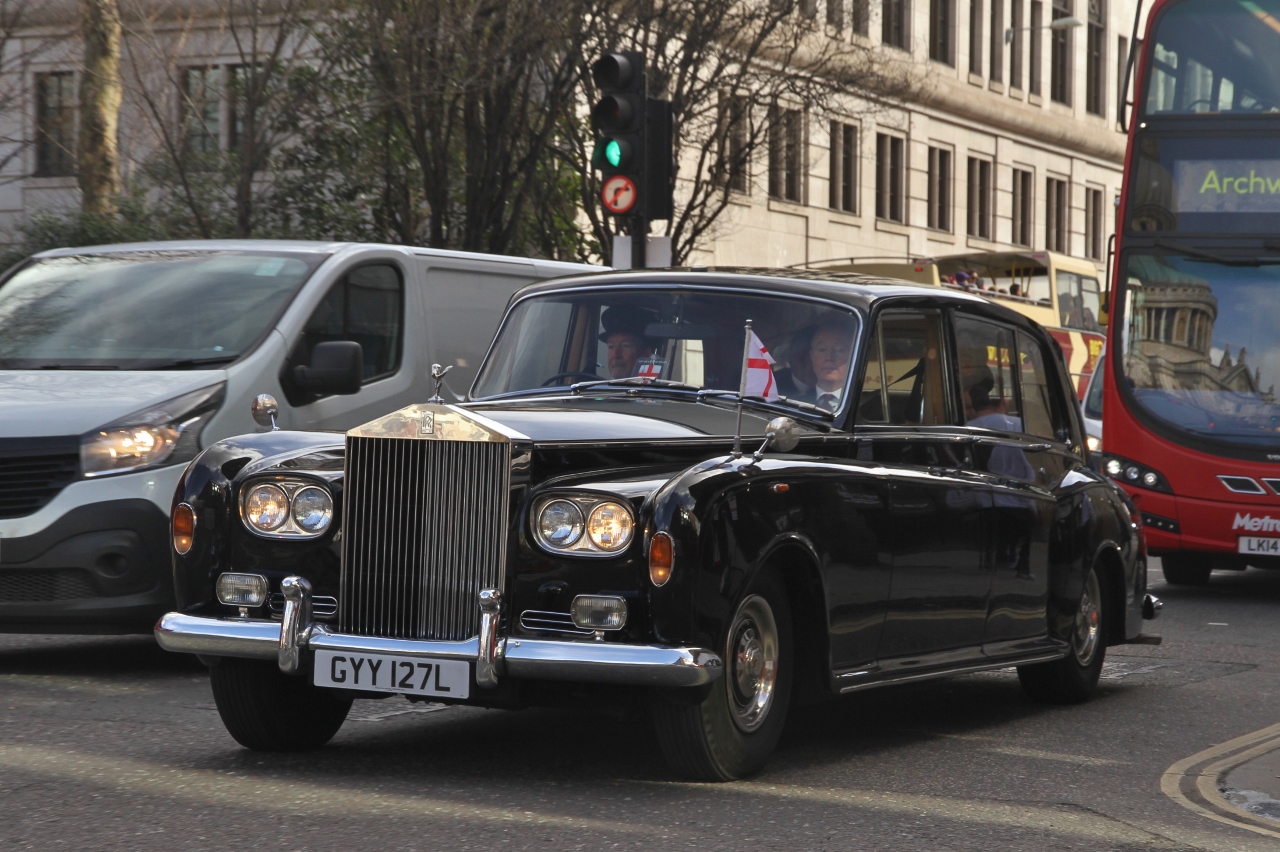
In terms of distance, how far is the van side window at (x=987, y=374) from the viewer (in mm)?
8328

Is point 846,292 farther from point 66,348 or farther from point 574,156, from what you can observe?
point 574,156

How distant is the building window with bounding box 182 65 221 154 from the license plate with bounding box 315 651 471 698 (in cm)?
1329

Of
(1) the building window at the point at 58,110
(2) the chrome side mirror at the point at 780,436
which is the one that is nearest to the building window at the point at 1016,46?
(1) the building window at the point at 58,110

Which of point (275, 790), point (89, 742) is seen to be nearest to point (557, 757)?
point (275, 790)

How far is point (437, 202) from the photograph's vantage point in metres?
20.5

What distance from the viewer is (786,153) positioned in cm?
3112

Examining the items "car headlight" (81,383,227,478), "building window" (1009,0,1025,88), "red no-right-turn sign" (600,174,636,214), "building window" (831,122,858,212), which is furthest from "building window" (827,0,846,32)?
"building window" (1009,0,1025,88)

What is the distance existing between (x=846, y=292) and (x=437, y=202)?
13196mm

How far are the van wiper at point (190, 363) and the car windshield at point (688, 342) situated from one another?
2.21 meters

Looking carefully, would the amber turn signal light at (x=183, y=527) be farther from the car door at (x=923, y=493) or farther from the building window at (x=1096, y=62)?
the building window at (x=1096, y=62)

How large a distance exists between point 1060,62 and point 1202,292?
3986cm

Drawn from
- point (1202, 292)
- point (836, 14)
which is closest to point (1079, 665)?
point (1202, 292)

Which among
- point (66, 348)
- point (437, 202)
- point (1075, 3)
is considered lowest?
point (66, 348)

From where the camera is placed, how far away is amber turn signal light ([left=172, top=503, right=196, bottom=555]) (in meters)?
6.77
